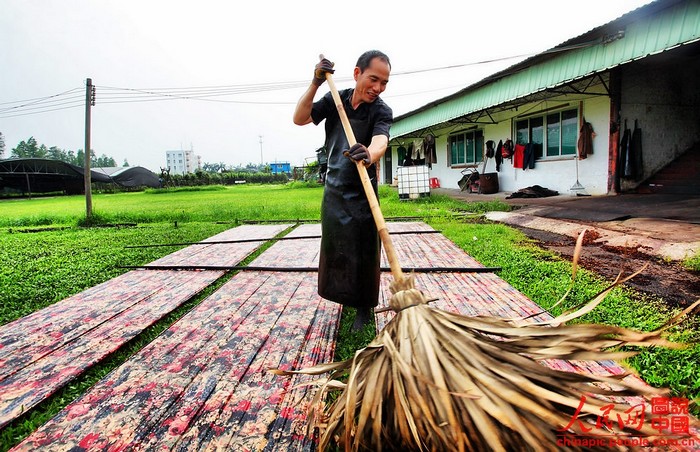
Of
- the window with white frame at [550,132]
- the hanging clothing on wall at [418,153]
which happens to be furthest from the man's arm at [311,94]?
the hanging clothing on wall at [418,153]

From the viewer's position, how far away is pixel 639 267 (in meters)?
3.29

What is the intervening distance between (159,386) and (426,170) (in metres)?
10.0

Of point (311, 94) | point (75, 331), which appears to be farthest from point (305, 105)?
point (75, 331)

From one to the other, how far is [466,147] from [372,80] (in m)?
13.8

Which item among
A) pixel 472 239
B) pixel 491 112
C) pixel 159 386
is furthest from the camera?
pixel 491 112

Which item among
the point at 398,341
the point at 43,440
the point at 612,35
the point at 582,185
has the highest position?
the point at 612,35

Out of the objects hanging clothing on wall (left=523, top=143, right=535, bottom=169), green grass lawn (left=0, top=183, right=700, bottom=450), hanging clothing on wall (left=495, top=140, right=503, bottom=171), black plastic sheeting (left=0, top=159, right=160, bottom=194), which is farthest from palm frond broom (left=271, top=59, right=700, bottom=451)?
black plastic sheeting (left=0, top=159, right=160, bottom=194)

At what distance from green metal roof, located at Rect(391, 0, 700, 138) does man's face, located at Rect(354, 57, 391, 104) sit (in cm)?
559

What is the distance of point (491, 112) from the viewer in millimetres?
12516

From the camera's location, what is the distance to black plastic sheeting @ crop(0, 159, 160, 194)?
2820cm

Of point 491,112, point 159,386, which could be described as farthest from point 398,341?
point 491,112

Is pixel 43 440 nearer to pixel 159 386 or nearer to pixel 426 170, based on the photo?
pixel 159 386

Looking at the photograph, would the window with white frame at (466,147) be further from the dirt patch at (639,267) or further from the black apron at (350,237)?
the black apron at (350,237)

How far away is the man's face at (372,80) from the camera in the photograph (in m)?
1.99
